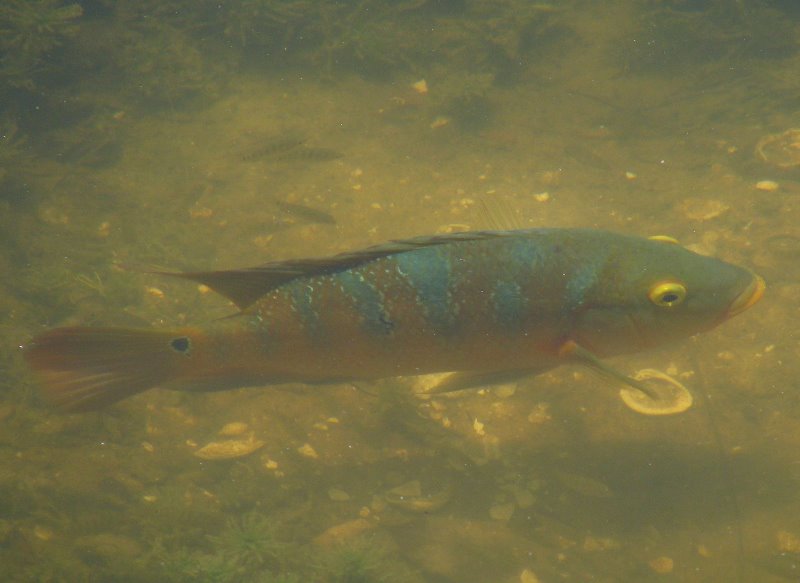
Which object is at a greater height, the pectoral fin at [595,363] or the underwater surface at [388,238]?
the pectoral fin at [595,363]

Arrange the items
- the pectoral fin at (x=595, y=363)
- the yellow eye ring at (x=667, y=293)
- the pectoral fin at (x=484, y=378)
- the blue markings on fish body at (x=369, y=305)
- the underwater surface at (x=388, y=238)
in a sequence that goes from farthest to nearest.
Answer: the underwater surface at (x=388, y=238) < the pectoral fin at (x=484, y=378) < the blue markings on fish body at (x=369, y=305) < the yellow eye ring at (x=667, y=293) < the pectoral fin at (x=595, y=363)

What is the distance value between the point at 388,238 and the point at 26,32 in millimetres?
8786

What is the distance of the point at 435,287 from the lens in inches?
111

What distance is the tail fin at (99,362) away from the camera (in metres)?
2.76

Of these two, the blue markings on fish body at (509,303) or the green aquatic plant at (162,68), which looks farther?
the green aquatic plant at (162,68)

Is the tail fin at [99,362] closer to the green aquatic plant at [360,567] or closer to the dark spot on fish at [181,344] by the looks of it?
the dark spot on fish at [181,344]

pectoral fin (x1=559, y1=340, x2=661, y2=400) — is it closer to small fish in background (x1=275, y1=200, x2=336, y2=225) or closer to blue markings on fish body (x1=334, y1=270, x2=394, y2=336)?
blue markings on fish body (x1=334, y1=270, x2=394, y2=336)

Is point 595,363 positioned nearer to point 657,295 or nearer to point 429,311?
point 657,295

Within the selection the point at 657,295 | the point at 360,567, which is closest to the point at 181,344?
the point at 360,567

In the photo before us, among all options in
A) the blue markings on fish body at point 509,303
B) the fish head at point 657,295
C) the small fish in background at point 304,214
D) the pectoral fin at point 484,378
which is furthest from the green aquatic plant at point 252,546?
the small fish in background at point 304,214

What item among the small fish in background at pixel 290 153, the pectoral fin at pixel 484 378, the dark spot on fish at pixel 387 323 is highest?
the dark spot on fish at pixel 387 323

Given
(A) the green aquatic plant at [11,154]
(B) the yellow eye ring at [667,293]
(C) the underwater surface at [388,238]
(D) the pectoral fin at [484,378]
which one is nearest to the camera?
(B) the yellow eye ring at [667,293]

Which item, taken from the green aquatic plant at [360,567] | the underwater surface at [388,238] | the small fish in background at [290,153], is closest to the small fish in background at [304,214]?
the underwater surface at [388,238]

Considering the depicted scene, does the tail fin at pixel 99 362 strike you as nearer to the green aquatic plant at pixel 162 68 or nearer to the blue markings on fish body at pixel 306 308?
the blue markings on fish body at pixel 306 308
